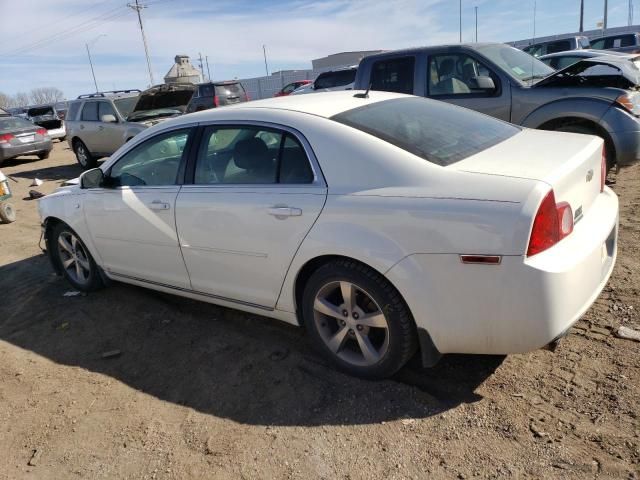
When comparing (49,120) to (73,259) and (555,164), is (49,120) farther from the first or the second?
(555,164)

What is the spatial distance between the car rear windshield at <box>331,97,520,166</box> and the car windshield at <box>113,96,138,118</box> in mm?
9485

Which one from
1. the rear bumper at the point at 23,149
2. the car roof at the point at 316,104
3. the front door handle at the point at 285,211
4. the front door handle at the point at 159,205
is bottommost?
the rear bumper at the point at 23,149

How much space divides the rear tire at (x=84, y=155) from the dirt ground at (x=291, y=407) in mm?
9707

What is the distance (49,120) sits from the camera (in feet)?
71.5

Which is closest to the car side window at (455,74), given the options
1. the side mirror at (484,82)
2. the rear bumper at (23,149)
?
the side mirror at (484,82)

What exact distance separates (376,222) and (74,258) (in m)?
→ 3.40

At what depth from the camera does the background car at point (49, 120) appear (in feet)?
70.5

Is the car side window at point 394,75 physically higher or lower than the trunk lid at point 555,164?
higher

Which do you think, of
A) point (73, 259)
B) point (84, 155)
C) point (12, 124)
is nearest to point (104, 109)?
point (84, 155)

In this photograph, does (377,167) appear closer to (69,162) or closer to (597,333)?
(597,333)

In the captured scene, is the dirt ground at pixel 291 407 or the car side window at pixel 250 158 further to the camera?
the car side window at pixel 250 158

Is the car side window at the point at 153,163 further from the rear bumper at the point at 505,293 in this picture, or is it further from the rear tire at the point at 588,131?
the rear tire at the point at 588,131

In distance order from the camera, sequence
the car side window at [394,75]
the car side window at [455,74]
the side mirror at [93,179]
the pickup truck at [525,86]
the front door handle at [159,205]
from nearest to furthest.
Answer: the front door handle at [159,205] < the side mirror at [93,179] < the pickup truck at [525,86] < the car side window at [455,74] < the car side window at [394,75]

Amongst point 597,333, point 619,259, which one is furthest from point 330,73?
point 597,333
